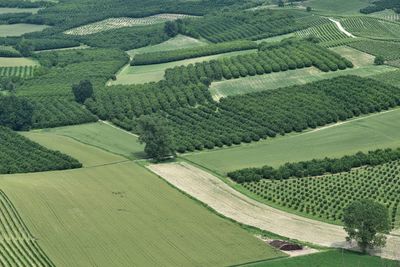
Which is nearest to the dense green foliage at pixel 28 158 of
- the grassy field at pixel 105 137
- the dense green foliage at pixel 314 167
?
the grassy field at pixel 105 137

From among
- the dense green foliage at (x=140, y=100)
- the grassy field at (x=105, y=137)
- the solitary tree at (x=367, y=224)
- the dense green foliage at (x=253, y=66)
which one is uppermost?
the solitary tree at (x=367, y=224)

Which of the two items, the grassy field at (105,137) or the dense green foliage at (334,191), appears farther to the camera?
the grassy field at (105,137)

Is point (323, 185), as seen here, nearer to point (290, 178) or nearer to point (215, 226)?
Result: point (290, 178)

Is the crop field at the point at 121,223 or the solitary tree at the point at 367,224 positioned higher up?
the solitary tree at the point at 367,224

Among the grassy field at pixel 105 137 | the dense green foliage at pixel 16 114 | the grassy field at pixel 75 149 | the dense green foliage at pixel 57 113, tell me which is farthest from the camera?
the dense green foliage at pixel 57 113

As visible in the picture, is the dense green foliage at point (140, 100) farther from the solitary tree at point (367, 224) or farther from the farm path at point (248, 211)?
the solitary tree at point (367, 224)

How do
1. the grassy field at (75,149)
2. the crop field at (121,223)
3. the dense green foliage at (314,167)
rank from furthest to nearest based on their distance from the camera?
the grassy field at (75,149) < the dense green foliage at (314,167) < the crop field at (121,223)

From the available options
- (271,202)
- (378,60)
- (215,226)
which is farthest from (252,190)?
(378,60)

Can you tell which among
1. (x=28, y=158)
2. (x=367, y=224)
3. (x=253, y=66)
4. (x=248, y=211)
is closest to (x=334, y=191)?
(x=248, y=211)
